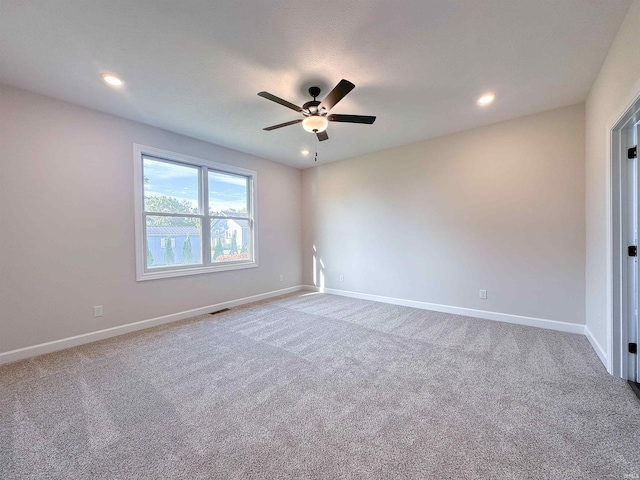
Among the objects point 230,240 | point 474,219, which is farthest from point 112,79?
point 474,219

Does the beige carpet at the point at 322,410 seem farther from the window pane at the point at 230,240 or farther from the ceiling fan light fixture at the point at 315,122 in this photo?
the ceiling fan light fixture at the point at 315,122

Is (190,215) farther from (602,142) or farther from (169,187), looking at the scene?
(602,142)

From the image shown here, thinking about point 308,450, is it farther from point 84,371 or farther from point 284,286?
point 284,286

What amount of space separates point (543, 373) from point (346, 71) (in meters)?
3.24

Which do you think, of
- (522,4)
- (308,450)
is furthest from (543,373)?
(522,4)

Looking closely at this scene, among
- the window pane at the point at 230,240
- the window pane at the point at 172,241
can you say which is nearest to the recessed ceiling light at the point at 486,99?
the window pane at the point at 230,240

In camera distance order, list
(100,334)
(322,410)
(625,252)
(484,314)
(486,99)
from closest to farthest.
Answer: (322,410) < (625,252) < (486,99) < (100,334) < (484,314)

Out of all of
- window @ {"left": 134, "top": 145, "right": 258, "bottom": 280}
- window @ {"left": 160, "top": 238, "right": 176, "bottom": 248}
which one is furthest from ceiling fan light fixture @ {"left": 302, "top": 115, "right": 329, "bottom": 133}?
window @ {"left": 160, "top": 238, "right": 176, "bottom": 248}

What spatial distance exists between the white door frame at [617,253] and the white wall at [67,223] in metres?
4.91

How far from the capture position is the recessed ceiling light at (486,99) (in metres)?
2.88

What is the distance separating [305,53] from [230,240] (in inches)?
132

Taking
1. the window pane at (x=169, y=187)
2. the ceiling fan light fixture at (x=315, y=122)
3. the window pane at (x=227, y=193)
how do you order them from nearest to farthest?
the ceiling fan light fixture at (x=315, y=122), the window pane at (x=169, y=187), the window pane at (x=227, y=193)

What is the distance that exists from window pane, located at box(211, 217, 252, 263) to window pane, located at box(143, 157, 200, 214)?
1.62 feet

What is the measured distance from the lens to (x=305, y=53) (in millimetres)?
2195
